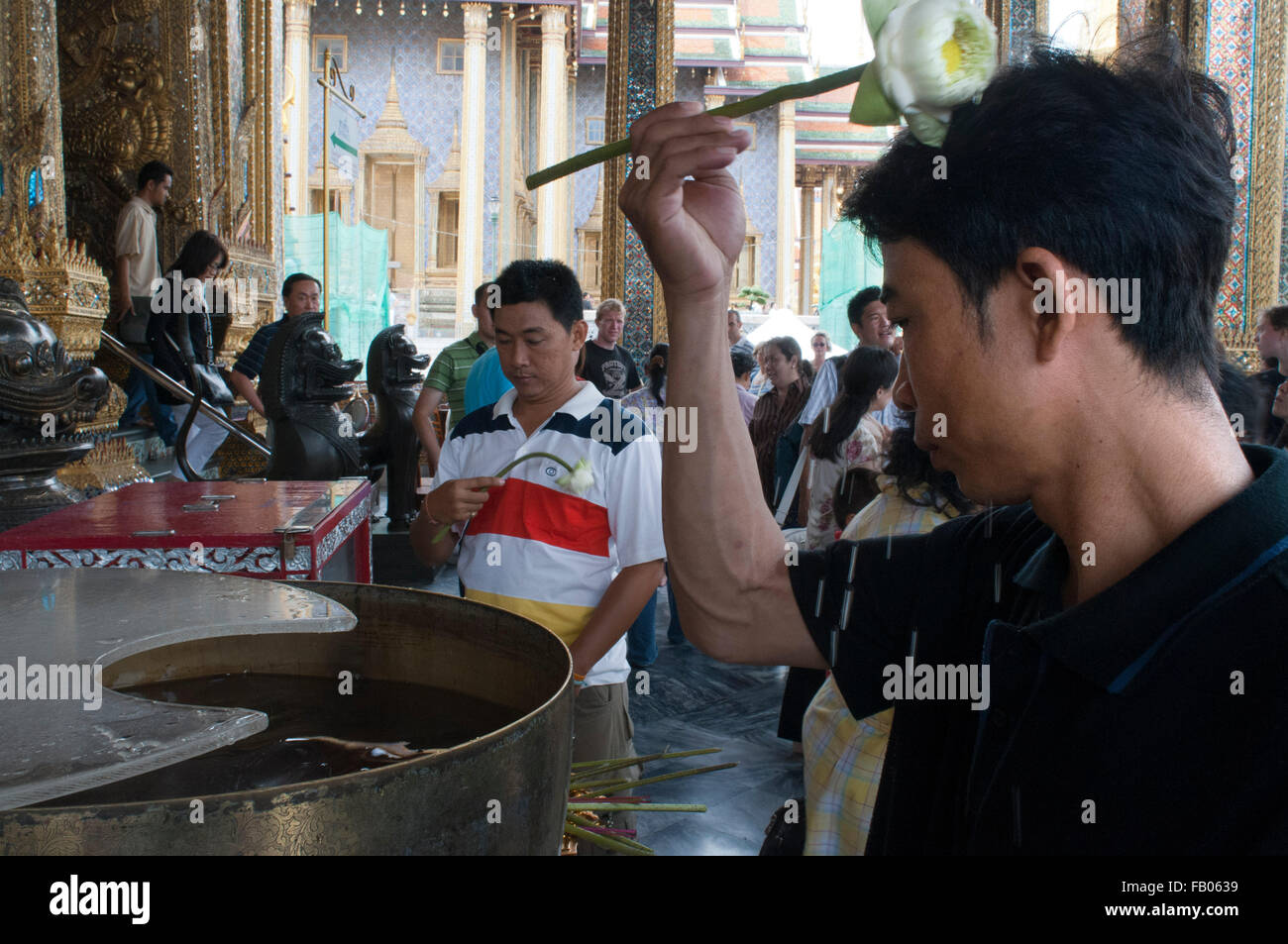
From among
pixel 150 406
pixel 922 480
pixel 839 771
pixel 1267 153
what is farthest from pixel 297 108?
pixel 839 771

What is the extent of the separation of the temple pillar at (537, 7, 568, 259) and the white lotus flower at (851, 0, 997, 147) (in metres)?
17.4

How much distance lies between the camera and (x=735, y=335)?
6.94 meters

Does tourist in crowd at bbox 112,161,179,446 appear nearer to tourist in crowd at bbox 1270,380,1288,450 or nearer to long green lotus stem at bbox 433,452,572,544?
long green lotus stem at bbox 433,452,572,544

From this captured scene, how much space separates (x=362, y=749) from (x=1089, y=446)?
2.40 feet

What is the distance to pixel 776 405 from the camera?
574 centimetres

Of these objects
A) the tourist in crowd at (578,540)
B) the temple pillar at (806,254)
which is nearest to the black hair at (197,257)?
the tourist in crowd at (578,540)

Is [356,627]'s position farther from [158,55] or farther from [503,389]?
[158,55]

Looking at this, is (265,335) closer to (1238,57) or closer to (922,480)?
(922,480)

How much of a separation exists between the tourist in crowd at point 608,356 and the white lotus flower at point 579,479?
4.46 metres

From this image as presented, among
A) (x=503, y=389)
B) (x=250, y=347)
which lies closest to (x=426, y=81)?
(x=250, y=347)

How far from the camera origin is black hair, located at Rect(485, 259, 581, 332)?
2.53 metres
